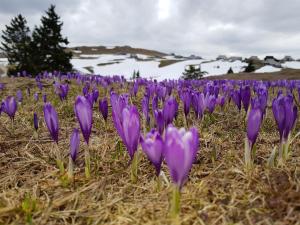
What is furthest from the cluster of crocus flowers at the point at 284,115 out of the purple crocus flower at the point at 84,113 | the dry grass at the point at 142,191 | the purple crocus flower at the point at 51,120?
the purple crocus flower at the point at 51,120

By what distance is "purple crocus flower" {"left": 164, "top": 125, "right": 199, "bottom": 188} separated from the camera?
4.89ft

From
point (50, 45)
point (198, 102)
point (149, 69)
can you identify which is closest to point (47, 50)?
point (50, 45)

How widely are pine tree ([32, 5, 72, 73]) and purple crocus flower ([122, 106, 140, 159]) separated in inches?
1377

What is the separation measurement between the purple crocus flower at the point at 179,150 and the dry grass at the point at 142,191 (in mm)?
214

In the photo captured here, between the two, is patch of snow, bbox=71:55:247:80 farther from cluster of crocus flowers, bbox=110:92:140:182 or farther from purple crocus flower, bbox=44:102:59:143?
cluster of crocus flowers, bbox=110:92:140:182

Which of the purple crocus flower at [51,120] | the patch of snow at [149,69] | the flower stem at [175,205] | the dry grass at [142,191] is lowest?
the patch of snow at [149,69]

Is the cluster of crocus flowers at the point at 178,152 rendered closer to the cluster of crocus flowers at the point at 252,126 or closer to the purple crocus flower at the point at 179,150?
the purple crocus flower at the point at 179,150

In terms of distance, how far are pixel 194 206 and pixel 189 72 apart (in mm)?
34358

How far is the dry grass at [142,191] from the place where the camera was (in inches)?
65.4

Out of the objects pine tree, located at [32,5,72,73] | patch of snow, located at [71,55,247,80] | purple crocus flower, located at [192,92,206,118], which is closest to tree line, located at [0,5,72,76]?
pine tree, located at [32,5,72,73]

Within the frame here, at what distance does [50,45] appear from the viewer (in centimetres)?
3644

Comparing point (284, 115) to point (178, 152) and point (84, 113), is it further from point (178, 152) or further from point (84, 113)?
point (84, 113)

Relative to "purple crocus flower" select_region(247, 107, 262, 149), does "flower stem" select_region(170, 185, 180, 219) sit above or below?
below

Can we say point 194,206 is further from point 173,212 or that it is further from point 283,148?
point 283,148
